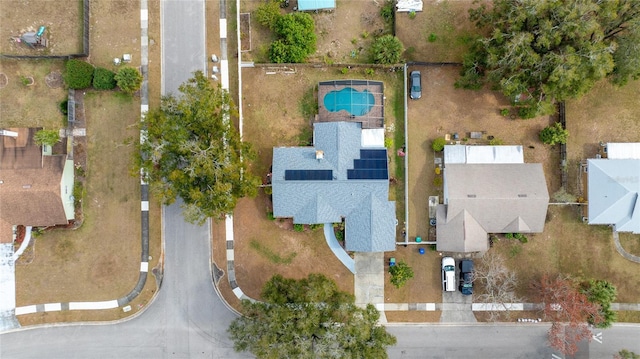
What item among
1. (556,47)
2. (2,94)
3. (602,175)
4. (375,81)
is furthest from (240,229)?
(602,175)

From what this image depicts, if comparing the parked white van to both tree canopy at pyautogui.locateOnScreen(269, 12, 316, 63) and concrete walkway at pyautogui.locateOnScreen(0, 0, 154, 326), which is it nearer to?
tree canopy at pyautogui.locateOnScreen(269, 12, 316, 63)

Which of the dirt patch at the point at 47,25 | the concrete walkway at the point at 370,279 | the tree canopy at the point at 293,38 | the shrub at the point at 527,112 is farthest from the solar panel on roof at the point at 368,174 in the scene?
the dirt patch at the point at 47,25

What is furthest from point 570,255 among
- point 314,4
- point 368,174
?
point 314,4

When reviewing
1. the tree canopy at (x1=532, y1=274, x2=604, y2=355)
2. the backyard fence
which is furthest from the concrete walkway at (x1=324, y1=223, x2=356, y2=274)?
the backyard fence

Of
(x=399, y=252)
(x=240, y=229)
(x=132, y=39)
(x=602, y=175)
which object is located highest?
→ (x=132, y=39)

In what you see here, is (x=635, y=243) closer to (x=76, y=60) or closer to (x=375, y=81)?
(x=375, y=81)

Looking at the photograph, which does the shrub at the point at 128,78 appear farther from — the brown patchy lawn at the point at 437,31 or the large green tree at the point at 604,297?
the large green tree at the point at 604,297
